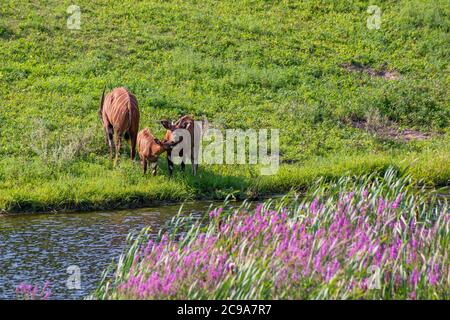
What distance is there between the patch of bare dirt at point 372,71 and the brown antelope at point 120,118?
8075 mm

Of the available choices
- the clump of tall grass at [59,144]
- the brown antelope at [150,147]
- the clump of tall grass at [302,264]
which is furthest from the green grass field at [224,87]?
the clump of tall grass at [302,264]

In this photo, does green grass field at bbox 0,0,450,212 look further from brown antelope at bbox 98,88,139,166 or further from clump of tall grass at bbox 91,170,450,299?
clump of tall grass at bbox 91,170,450,299

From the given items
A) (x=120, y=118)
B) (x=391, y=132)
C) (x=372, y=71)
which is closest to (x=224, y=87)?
(x=391, y=132)

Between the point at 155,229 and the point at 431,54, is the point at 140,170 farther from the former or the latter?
the point at 431,54

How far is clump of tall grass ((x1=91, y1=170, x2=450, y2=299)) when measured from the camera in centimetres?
1068

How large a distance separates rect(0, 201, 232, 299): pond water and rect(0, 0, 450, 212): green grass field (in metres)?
0.61

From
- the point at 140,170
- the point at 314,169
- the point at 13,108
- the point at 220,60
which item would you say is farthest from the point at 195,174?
the point at 220,60

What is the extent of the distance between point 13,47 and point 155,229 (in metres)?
10.0

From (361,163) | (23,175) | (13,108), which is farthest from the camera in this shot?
(13,108)

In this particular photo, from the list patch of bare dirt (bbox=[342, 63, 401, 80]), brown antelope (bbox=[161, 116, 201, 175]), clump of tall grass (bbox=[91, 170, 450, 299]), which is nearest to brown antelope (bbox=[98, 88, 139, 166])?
brown antelope (bbox=[161, 116, 201, 175])

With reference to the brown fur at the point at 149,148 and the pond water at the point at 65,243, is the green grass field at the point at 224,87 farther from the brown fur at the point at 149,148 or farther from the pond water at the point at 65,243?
the pond water at the point at 65,243

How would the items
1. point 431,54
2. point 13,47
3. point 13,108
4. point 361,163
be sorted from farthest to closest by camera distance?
point 431,54 → point 13,47 → point 13,108 → point 361,163

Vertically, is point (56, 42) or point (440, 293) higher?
point (56, 42)

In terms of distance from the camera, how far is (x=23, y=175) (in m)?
18.2
